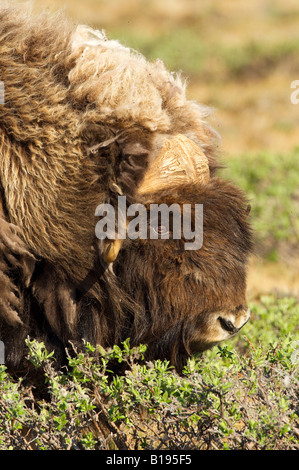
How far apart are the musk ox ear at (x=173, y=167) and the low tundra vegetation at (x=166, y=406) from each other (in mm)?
714

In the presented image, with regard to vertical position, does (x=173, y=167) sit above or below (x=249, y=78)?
below

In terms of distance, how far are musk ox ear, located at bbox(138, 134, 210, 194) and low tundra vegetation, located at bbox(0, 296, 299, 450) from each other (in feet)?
2.34

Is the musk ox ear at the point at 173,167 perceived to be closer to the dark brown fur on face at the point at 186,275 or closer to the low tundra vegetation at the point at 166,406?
the dark brown fur on face at the point at 186,275

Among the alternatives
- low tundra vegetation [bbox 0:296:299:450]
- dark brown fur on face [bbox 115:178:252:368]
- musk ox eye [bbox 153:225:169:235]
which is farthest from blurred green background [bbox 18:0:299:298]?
low tundra vegetation [bbox 0:296:299:450]

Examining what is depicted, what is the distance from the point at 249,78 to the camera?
1509 cm

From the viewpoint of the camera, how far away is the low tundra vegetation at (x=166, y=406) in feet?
7.87

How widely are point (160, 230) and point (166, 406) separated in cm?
76

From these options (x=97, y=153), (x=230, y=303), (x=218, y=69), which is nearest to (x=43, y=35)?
(x=97, y=153)

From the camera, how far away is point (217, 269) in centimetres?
286

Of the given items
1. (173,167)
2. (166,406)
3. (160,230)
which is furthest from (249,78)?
(166,406)

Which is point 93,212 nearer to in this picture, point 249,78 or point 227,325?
point 227,325

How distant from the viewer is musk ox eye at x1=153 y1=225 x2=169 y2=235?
2.83 m
